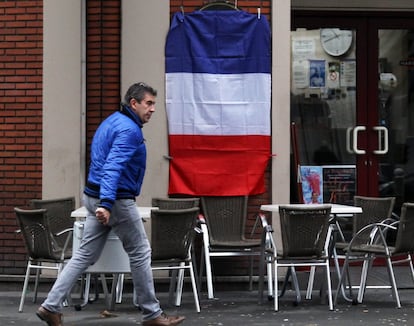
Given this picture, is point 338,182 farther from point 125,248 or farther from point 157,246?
point 125,248

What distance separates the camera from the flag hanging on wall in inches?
403

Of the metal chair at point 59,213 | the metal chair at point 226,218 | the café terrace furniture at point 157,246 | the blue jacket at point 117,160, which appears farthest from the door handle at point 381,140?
the blue jacket at point 117,160

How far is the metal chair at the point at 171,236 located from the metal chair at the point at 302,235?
827mm

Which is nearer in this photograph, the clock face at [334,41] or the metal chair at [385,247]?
the metal chair at [385,247]

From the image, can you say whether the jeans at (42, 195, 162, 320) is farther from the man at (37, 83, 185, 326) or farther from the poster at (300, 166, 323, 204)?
the poster at (300, 166, 323, 204)

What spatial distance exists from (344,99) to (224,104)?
209cm

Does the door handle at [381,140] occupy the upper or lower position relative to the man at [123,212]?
upper

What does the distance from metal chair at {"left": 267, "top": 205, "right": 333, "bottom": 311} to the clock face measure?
131 inches

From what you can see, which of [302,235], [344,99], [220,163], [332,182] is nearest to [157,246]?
[302,235]

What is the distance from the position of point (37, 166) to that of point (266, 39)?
279 cm

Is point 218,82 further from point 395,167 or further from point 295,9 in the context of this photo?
point 395,167

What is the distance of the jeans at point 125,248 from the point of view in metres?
7.89

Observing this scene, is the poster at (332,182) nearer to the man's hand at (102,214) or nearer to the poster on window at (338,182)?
the poster on window at (338,182)

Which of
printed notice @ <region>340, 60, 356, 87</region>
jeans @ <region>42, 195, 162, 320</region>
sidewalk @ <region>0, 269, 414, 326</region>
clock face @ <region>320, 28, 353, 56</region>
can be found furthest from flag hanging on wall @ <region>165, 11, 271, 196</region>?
jeans @ <region>42, 195, 162, 320</region>
